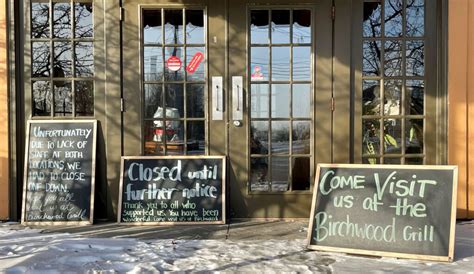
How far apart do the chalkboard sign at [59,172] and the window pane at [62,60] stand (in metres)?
0.62

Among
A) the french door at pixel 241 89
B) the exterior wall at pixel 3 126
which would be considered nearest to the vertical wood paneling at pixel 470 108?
the french door at pixel 241 89

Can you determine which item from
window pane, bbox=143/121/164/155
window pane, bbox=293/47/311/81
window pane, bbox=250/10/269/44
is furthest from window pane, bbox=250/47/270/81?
window pane, bbox=143/121/164/155

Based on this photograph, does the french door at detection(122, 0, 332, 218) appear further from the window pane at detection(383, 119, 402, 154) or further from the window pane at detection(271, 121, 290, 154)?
the window pane at detection(383, 119, 402, 154)

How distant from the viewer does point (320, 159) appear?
18.5ft

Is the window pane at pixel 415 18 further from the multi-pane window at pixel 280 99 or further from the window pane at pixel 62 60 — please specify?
the window pane at pixel 62 60

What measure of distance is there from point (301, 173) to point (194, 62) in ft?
6.28

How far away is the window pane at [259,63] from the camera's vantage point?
5.67 m

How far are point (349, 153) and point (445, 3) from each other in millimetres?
2142

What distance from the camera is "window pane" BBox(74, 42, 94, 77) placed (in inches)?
226

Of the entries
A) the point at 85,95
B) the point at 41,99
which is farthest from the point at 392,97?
the point at 41,99

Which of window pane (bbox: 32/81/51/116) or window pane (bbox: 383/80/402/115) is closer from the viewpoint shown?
window pane (bbox: 383/80/402/115)

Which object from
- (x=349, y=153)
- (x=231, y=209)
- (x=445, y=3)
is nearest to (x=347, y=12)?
(x=445, y=3)

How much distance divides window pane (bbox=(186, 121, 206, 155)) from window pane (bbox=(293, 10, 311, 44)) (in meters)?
1.59

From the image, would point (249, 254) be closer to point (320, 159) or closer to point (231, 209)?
point (231, 209)
